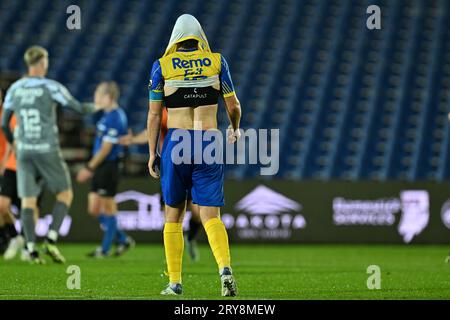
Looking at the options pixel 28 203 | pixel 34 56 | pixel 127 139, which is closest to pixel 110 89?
pixel 127 139

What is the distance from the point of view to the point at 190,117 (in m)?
6.91

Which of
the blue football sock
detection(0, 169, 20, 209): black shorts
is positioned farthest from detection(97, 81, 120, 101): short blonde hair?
detection(0, 169, 20, 209): black shorts

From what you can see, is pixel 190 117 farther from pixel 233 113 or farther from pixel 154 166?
pixel 154 166

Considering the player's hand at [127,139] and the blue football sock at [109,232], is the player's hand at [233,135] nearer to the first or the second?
the player's hand at [127,139]

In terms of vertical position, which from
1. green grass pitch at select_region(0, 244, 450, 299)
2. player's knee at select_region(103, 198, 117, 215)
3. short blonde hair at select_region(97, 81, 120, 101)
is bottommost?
green grass pitch at select_region(0, 244, 450, 299)

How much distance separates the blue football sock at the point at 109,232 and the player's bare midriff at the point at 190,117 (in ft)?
17.4

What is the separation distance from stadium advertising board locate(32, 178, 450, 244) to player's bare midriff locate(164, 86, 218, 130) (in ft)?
26.7

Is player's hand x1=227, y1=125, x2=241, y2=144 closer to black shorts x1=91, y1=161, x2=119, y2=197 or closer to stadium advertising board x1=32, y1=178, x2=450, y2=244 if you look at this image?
black shorts x1=91, y1=161, x2=119, y2=197

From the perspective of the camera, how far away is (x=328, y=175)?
18.0m

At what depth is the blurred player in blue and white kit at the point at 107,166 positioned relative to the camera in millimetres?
12016

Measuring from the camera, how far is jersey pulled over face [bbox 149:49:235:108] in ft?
22.5

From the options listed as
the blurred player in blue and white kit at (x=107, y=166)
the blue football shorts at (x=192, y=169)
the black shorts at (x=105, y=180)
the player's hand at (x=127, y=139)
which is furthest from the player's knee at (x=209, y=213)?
the black shorts at (x=105, y=180)

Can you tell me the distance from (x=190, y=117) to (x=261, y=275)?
2.56 meters
